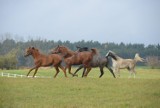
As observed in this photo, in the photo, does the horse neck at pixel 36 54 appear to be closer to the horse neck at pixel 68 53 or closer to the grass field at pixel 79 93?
the horse neck at pixel 68 53

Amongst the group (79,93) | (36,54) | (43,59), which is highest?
(36,54)

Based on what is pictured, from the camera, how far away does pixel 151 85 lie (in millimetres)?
17828

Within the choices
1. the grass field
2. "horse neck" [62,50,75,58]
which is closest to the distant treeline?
"horse neck" [62,50,75,58]

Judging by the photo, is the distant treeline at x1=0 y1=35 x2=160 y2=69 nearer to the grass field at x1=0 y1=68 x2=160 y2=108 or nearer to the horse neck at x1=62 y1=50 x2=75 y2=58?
the horse neck at x1=62 y1=50 x2=75 y2=58

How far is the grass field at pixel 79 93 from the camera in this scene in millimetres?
12742

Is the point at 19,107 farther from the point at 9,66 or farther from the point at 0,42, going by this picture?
the point at 0,42

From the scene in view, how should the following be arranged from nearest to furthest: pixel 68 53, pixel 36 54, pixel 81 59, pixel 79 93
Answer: pixel 79 93 → pixel 36 54 → pixel 81 59 → pixel 68 53

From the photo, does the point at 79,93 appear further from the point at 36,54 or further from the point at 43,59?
the point at 36,54

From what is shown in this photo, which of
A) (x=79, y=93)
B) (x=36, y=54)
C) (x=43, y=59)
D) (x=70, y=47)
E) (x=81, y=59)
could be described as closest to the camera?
(x=79, y=93)

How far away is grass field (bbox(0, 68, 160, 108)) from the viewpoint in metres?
12.7

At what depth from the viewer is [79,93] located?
15422mm

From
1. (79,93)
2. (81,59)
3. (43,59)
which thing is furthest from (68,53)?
(79,93)

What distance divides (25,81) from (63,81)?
6.22 ft

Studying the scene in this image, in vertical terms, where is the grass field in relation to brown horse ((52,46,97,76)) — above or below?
below
